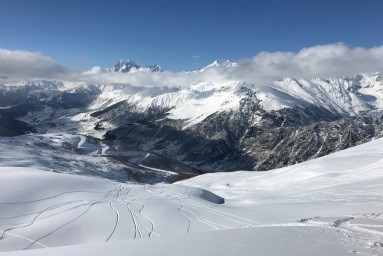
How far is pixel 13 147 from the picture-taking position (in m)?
119

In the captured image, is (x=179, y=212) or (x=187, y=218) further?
(x=179, y=212)

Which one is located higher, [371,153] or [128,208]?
[371,153]

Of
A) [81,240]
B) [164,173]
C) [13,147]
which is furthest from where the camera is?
[164,173]

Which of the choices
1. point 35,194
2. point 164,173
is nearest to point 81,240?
point 35,194

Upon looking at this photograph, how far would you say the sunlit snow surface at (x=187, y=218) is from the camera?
16.7 metres

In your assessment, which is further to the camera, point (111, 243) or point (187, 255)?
point (111, 243)

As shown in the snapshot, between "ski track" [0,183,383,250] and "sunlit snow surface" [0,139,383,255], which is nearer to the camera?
"sunlit snow surface" [0,139,383,255]

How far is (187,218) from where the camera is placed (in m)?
29.1

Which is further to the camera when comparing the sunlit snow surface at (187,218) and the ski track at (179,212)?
the ski track at (179,212)

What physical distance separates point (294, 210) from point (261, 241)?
16432 millimetres

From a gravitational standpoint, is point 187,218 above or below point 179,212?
below

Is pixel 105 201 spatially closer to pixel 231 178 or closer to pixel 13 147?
pixel 231 178

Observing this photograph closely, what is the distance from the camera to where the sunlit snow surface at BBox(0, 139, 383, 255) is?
54.7 ft

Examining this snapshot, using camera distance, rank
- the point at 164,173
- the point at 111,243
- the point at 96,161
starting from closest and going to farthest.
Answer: the point at 111,243 → the point at 96,161 → the point at 164,173
